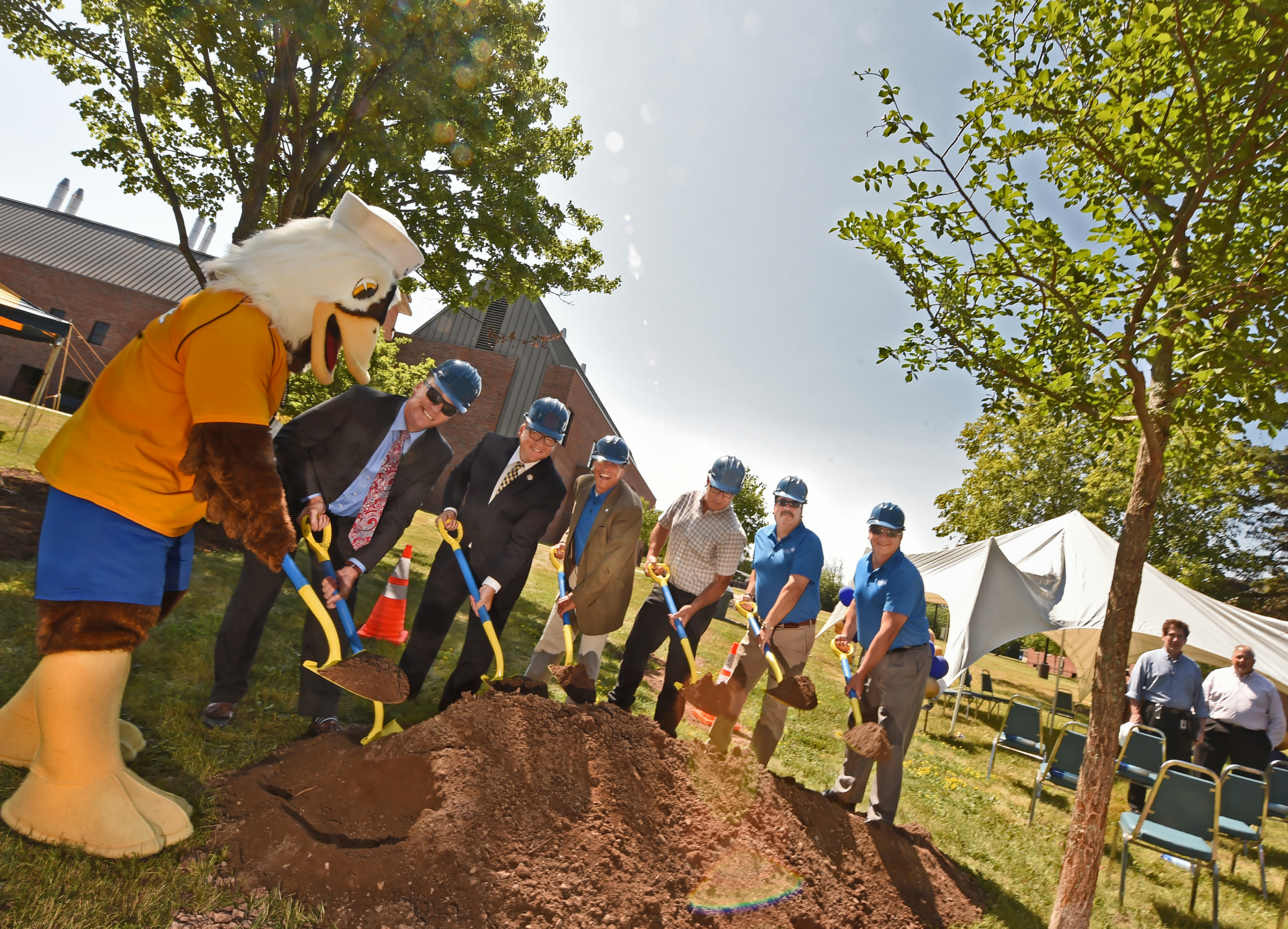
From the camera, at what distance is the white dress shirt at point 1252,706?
679cm

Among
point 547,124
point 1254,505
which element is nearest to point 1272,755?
point 547,124

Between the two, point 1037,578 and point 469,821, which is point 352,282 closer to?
point 469,821

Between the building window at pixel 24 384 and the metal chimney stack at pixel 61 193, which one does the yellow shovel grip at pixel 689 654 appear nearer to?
the building window at pixel 24 384

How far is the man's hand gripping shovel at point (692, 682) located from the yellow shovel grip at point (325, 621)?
2.16 metres

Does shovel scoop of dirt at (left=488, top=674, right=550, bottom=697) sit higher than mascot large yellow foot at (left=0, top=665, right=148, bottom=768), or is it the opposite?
shovel scoop of dirt at (left=488, top=674, right=550, bottom=697)

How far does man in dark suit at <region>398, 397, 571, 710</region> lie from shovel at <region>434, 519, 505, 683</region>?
44 millimetres

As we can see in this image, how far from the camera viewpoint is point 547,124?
9023 millimetres

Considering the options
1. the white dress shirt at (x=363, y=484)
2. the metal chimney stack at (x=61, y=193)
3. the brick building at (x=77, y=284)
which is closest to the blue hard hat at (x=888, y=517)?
the white dress shirt at (x=363, y=484)

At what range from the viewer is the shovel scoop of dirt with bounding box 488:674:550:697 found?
12.1 feet

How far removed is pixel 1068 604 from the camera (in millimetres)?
9383

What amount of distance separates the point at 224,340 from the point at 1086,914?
16.8ft

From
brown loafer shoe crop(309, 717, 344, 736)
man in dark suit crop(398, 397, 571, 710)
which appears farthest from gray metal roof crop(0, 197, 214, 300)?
brown loafer shoe crop(309, 717, 344, 736)

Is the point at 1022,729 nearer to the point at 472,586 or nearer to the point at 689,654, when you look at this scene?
the point at 689,654

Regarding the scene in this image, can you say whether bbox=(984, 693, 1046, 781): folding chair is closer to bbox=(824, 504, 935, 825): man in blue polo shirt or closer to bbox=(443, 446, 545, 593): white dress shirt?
bbox=(824, 504, 935, 825): man in blue polo shirt
